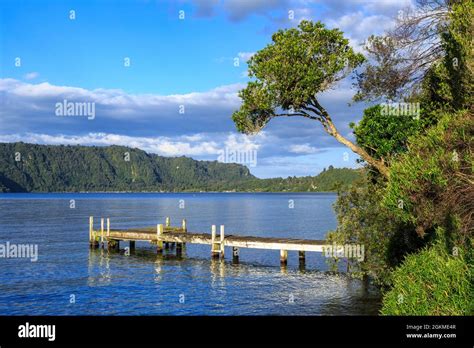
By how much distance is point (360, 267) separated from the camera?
30.2 metres

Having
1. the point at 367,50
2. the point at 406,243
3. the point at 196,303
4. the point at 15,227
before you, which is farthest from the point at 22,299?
the point at 15,227

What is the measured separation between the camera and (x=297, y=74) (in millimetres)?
22047

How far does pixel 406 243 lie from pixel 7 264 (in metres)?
32.8

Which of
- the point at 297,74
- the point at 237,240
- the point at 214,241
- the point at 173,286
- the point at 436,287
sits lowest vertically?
the point at 173,286

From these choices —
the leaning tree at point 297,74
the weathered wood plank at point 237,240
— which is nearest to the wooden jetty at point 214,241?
the weathered wood plank at point 237,240

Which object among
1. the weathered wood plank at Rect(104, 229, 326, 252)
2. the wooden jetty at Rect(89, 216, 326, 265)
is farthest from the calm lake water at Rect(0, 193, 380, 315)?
the weathered wood plank at Rect(104, 229, 326, 252)

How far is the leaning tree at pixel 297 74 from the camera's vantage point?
2212 cm

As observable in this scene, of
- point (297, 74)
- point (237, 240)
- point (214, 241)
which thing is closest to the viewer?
point (297, 74)

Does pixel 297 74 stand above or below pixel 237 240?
→ above

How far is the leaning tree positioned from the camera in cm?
2212

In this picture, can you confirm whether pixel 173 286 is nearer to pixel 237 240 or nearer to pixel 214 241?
pixel 237 240

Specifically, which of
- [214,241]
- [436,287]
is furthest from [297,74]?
[214,241]

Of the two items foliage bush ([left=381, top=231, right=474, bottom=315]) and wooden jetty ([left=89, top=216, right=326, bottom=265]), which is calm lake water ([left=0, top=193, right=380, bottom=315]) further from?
foliage bush ([left=381, top=231, right=474, bottom=315])

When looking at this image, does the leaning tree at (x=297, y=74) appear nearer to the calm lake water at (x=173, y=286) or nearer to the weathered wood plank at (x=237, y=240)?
the calm lake water at (x=173, y=286)
